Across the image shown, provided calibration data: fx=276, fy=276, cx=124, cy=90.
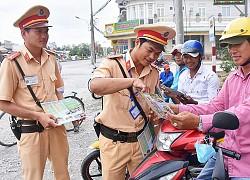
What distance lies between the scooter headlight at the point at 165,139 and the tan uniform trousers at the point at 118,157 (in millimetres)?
188

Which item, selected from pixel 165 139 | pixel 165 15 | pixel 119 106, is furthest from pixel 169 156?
pixel 165 15

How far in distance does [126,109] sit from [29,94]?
89 centimetres

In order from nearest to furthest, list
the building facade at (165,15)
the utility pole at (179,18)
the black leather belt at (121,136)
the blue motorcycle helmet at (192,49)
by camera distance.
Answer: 1. the black leather belt at (121,136)
2. the blue motorcycle helmet at (192,49)
3. the utility pole at (179,18)
4. the building facade at (165,15)

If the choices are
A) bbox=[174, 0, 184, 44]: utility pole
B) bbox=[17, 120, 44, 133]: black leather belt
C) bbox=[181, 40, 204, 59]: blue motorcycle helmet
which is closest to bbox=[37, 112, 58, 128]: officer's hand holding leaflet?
bbox=[17, 120, 44, 133]: black leather belt

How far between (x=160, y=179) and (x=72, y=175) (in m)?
2.25

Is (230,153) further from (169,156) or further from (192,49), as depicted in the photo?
(192,49)

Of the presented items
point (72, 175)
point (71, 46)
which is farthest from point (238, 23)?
point (71, 46)

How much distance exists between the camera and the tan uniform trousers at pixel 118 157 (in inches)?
84.0

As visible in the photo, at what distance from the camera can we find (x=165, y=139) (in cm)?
206

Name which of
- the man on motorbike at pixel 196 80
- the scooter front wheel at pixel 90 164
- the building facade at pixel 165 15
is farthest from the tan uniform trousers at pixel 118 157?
the building facade at pixel 165 15

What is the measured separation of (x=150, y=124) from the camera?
2240 millimetres

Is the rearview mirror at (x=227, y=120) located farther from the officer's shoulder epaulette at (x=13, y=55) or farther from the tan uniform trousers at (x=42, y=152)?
the officer's shoulder epaulette at (x=13, y=55)

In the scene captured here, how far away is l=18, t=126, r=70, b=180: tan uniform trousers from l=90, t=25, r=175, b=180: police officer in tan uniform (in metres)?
0.56

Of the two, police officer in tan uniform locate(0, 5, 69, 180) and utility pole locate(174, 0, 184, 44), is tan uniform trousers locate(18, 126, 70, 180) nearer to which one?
police officer in tan uniform locate(0, 5, 69, 180)
